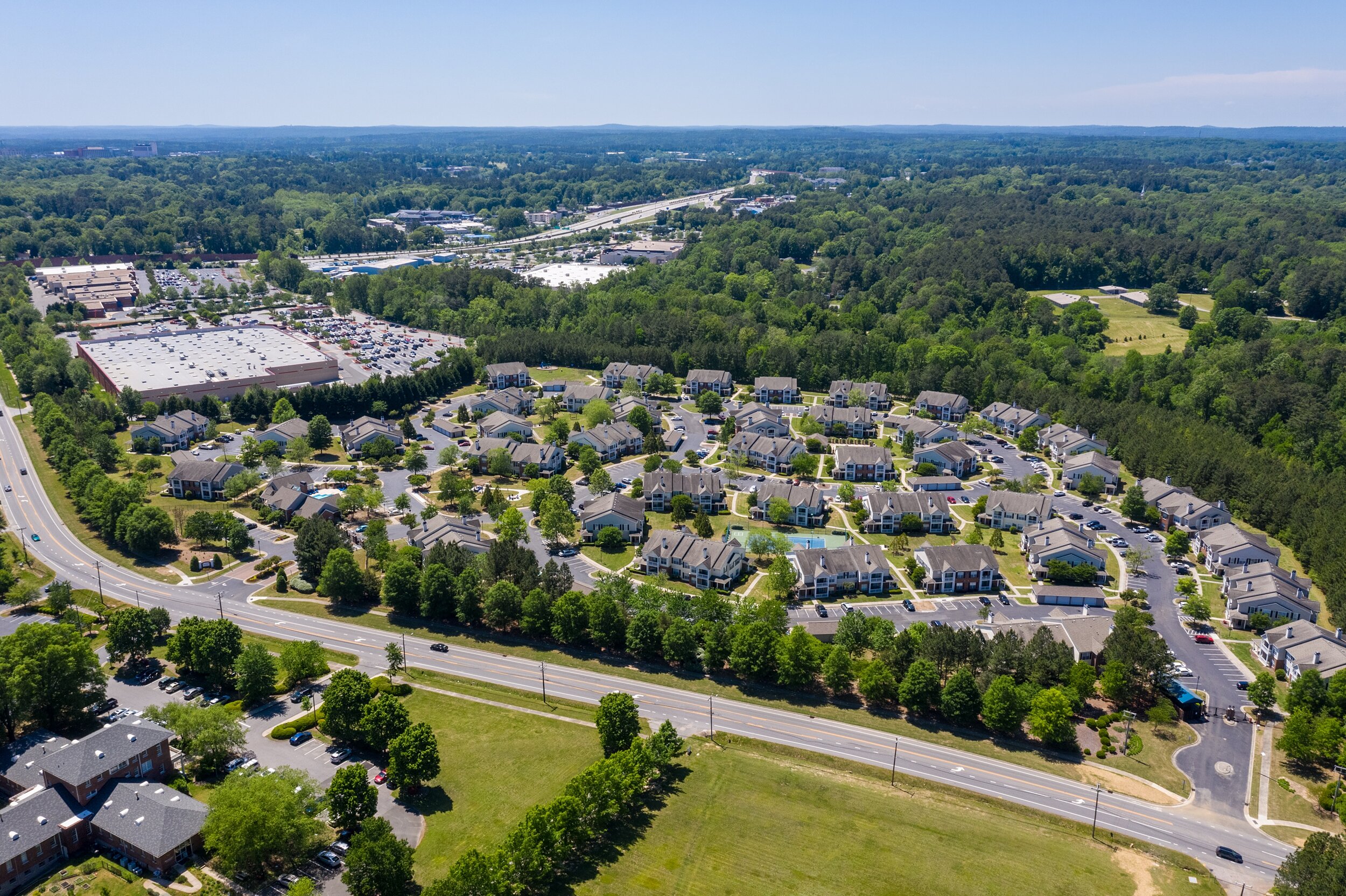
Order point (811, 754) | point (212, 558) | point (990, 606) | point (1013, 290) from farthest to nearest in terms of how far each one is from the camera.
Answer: point (1013, 290) < point (212, 558) < point (990, 606) < point (811, 754)

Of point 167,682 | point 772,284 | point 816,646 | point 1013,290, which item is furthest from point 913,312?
point 167,682

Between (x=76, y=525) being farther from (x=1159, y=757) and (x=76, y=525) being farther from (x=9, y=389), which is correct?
(x=1159, y=757)

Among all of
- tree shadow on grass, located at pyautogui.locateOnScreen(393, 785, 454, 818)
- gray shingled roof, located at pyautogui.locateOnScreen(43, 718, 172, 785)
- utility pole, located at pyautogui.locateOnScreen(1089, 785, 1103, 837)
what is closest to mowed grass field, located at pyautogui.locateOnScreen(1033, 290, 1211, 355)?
utility pole, located at pyautogui.locateOnScreen(1089, 785, 1103, 837)

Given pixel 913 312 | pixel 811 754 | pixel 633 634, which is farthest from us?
pixel 913 312

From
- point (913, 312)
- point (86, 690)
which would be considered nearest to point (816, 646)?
point (86, 690)

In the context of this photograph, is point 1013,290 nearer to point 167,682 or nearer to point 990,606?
point 990,606

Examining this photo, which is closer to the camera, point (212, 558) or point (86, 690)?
point (86, 690)

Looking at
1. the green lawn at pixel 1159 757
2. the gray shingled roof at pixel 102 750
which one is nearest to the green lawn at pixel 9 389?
the gray shingled roof at pixel 102 750

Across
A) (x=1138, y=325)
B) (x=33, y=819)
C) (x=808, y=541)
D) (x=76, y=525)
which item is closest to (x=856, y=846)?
(x=808, y=541)

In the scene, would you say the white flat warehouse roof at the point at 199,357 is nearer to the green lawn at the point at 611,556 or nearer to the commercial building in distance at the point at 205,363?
the commercial building in distance at the point at 205,363
